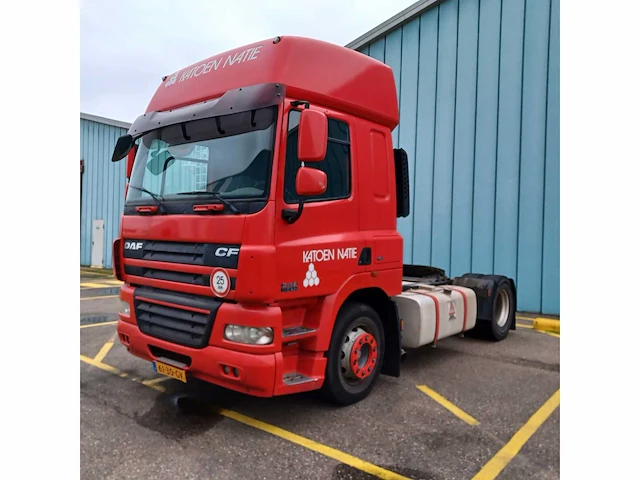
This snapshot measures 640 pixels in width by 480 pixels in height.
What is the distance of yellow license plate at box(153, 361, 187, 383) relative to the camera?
3830 mm

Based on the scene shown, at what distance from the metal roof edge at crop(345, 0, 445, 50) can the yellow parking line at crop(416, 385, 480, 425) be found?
8.44m

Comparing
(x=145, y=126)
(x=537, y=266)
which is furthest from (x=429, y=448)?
(x=537, y=266)

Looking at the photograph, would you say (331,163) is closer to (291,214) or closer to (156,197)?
(291,214)

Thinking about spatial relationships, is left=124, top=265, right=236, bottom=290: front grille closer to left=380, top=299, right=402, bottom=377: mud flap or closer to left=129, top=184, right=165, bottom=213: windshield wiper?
left=129, top=184, right=165, bottom=213: windshield wiper

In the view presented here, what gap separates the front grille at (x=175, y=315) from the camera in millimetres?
3691

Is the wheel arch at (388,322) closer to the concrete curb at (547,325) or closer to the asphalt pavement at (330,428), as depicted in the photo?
the asphalt pavement at (330,428)

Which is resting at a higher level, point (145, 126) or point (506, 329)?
point (145, 126)

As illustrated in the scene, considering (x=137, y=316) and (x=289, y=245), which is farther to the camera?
(x=137, y=316)

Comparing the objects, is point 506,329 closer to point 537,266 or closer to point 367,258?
point 537,266

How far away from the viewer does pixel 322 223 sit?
3.99 m

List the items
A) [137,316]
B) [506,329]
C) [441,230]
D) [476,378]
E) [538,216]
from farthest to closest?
[441,230] → [538,216] → [506,329] → [476,378] → [137,316]

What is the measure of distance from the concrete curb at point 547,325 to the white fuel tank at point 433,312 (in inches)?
83.5

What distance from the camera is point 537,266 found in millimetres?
8734

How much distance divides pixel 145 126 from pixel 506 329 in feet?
19.1
